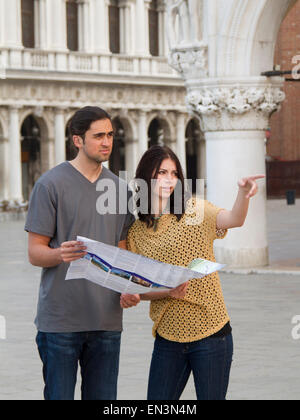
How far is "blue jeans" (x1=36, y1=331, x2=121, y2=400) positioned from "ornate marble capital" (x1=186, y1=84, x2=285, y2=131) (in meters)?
10.4

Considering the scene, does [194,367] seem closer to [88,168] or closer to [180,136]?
[88,168]

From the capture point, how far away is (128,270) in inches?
175

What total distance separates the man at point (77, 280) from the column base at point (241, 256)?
10.4 m

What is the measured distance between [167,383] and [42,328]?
540 mm

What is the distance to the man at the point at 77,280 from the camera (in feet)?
15.1

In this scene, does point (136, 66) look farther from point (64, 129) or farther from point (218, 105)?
point (218, 105)

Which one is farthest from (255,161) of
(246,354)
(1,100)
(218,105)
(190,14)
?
(1,100)

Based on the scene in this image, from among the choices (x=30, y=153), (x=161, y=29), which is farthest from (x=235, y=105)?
(x=161, y=29)

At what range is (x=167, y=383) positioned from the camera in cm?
461

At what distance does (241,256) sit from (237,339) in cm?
549

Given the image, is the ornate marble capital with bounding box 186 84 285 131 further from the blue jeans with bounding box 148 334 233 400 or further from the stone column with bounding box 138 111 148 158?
the stone column with bounding box 138 111 148 158

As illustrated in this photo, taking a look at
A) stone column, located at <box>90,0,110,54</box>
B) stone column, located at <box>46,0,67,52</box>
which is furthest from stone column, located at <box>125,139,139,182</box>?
stone column, located at <box>46,0,67,52</box>

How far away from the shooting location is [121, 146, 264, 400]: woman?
4.57 meters
